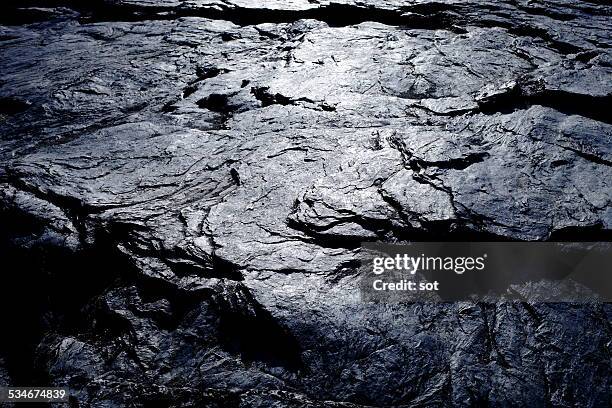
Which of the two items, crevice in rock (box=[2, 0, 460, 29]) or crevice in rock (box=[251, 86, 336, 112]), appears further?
crevice in rock (box=[2, 0, 460, 29])

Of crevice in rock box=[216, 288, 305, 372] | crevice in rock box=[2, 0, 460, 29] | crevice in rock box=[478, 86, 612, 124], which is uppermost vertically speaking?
crevice in rock box=[2, 0, 460, 29]

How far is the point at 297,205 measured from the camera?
2037 millimetres

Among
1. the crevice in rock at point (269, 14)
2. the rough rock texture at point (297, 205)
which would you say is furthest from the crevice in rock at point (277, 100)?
the crevice in rock at point (269, 14)

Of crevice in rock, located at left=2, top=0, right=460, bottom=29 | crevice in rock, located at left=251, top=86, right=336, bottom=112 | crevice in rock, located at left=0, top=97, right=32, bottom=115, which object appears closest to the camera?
crevice in rock, located at left=251, top=86, right=336, bottom=112

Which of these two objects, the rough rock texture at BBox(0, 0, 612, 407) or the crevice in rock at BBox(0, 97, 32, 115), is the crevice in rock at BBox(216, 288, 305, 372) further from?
the crevice in rock at BBox(0, 97, 32, 115)

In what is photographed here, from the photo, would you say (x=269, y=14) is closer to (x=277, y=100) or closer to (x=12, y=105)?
(x=277, y=100)

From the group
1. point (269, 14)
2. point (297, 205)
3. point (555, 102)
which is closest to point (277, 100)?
point (297, 205)

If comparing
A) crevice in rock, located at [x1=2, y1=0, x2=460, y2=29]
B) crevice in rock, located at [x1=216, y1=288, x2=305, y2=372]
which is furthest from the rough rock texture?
crevice in rock, located at [x1=2, y1=0, x2=460, y2=29]

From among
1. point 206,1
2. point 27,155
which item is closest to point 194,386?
point 27,155

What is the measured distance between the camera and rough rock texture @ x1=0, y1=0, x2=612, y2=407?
159 cm

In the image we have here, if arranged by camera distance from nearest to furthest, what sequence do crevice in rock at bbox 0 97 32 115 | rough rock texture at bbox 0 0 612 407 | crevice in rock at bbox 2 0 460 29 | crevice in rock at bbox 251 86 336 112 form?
rough rock texture at bbox 0 0 612 407 → crevice in rock at bbox 251 86 336 112 → crevice in rock at bbox 0 97 32 115 → crevice in rock at bbox 2 0 460 29

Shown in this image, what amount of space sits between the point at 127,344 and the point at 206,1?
9.53ft

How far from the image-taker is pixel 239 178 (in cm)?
221

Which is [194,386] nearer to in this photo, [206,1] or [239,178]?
[239,178]
